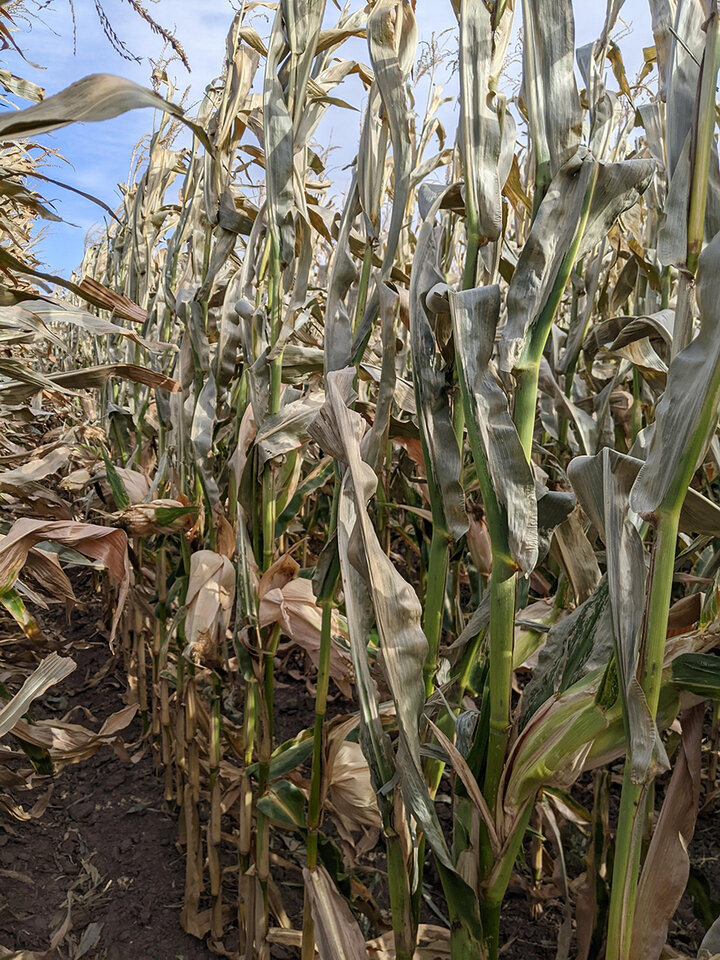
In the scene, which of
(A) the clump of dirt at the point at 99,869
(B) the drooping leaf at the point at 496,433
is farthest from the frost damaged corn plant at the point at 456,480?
(A) the clump of dirt at the point at 99,869

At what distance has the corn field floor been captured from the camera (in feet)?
4.46

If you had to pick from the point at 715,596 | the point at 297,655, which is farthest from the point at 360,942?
the point at 297,655

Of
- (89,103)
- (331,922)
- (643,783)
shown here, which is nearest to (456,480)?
(643,783)

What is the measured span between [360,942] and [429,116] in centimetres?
201

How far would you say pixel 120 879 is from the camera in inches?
59.9

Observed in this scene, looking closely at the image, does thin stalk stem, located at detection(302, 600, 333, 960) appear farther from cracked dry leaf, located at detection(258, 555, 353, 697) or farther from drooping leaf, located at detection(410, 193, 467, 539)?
drooping leaf, located at detection(410, 193, 467, 539)

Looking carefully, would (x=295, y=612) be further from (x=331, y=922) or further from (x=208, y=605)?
(x=331, y=922)

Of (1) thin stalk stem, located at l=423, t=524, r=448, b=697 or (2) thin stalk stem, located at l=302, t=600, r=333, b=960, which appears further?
(2) thin stalk stem, located at l=302, t=600, r=333, b=960

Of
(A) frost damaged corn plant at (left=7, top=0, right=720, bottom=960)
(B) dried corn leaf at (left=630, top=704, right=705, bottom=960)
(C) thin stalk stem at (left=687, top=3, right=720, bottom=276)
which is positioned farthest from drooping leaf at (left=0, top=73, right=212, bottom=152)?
(B) dried corn leaf at (left=630, top=704, right=705, bottom=960)

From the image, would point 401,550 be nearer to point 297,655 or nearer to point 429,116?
point 297,655

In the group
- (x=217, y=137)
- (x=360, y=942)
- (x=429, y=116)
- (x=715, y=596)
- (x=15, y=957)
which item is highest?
(x=429, y=116)

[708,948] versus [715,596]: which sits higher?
[715,596]

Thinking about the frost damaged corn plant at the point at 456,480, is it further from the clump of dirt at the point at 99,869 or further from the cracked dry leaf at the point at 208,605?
the clump of dirt at the point at 99,869

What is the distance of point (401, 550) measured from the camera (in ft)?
9.76
